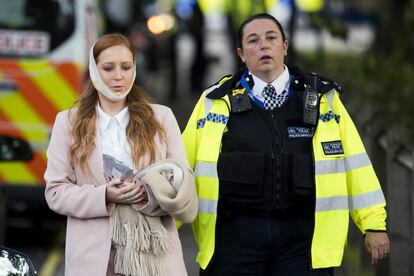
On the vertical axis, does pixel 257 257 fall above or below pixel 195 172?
below

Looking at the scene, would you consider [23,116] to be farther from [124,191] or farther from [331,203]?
[124,191]

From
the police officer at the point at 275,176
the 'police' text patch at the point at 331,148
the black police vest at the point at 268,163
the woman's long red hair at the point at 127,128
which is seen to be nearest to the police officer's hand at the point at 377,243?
the police officer at the point at 275,176

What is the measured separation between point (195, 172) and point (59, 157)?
0.70 meters

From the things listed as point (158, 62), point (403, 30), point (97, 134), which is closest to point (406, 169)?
point (97, 134)

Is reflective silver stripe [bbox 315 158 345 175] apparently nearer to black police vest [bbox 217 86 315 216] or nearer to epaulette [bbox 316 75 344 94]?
black police vest [bbox 217 86 315 216]

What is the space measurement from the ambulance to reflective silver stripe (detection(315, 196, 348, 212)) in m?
4.54

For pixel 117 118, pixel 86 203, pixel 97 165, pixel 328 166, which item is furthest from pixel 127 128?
pixel 328 166

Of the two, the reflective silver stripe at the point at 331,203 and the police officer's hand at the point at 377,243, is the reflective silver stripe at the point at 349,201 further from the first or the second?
the police officer's hand at the point at 377,243

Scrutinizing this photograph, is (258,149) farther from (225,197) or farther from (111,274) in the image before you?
(111,274)

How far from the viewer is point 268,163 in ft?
16.5

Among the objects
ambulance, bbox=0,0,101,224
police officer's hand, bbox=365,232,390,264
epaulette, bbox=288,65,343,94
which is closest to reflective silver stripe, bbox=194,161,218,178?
epaulette, bbox=288,65,343,94

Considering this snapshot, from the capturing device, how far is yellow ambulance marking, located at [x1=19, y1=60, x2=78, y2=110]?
30.5ft

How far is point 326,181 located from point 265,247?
39cm

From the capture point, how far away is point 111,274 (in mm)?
4582
